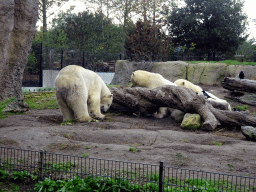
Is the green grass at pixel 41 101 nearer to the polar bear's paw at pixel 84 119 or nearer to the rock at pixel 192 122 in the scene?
the polar bear's paw at pixel 84 119

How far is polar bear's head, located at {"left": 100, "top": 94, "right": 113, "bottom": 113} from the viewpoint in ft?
32.8

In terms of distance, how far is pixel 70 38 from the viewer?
2662cm

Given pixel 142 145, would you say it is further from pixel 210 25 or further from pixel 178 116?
pixel 210 25

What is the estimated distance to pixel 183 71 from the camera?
20.2 meters

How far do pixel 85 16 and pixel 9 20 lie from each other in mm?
18957

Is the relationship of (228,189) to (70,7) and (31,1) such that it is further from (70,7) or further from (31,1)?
(70,7)

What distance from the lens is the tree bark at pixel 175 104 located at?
29.0 feet

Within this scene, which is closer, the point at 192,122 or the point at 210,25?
the point at 192,122

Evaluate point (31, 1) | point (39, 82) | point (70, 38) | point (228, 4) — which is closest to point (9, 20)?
point (31, 1)

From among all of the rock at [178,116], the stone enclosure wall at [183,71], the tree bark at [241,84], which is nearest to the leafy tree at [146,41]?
the stone enclosure wall at [183,71]

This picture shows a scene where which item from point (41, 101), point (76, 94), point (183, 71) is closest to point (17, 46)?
point (76, 94)

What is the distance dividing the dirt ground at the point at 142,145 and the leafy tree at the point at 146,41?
63.0ft

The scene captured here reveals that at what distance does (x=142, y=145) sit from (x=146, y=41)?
2134 centimetres

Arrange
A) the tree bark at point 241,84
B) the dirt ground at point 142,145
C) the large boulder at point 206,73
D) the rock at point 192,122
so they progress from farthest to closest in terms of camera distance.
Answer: the large boulder at point 206,73, the tree bark at point 241,84, the rock at point 192,122, the dirt ground at point 142,145
